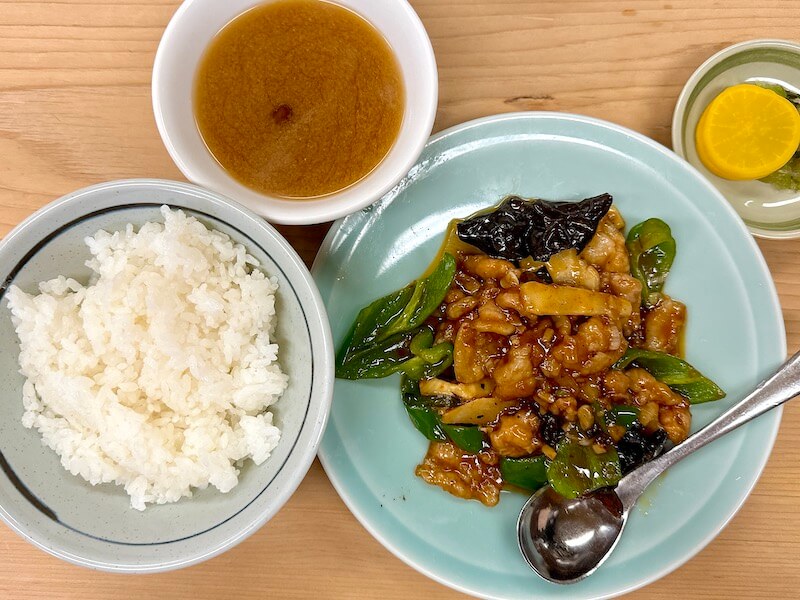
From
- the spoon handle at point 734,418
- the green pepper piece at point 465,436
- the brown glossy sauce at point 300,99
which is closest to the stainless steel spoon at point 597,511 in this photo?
the spoon handle at point 734,418

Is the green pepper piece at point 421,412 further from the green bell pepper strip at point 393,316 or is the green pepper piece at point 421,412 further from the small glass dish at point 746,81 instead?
the small glass dish at point 746,81

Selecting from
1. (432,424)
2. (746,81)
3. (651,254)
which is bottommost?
(432,424)

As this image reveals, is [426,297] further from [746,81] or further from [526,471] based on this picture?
[746,81]

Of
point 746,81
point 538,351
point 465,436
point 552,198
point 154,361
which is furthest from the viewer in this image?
point 746,81

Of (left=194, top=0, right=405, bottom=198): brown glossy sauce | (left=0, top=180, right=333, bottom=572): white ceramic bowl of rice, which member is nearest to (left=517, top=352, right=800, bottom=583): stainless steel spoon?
(left=0, top=180, right=333, bottom=572): white ceramic bowl of rice

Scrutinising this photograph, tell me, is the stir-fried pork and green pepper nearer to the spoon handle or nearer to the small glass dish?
the spoon handle

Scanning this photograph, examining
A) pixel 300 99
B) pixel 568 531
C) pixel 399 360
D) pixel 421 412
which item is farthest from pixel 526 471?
pixel 300 99

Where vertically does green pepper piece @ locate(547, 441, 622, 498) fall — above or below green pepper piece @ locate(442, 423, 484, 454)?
above

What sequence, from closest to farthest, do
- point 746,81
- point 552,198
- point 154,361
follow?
point 154,361, point 552,198, point 746,81
